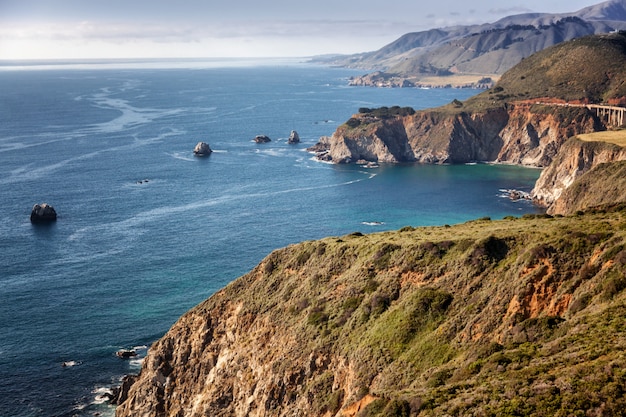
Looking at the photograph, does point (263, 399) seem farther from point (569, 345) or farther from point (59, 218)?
point (59, 218)

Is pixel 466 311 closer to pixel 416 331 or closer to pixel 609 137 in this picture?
pixel 416 331

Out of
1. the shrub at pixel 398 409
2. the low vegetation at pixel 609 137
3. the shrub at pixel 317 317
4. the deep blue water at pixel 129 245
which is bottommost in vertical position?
the deep blue water at pixel 129 245

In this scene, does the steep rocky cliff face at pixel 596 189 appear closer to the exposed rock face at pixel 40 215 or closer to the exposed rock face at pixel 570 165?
the exposed rock face at pixel 570 165

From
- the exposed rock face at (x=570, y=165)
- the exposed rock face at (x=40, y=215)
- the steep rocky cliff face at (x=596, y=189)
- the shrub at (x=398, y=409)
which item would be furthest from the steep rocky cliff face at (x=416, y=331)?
the exposed rock face at (x=570, y=165)

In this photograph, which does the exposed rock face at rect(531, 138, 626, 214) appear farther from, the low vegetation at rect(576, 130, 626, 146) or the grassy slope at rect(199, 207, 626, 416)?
the grassy slope at rect(199, 207, 626, 416)

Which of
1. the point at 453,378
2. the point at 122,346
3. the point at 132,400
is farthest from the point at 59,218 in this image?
the point at 453,378

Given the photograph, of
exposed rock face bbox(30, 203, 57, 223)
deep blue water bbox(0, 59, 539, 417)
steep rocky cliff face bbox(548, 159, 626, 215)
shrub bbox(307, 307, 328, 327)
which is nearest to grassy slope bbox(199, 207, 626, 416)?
shrub bbox(307, 307, 328, 327)
